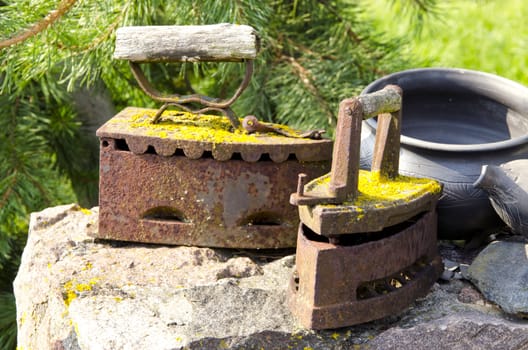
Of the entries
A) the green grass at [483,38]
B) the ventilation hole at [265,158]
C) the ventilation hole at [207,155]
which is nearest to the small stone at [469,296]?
the ventilation hole at [265,158]

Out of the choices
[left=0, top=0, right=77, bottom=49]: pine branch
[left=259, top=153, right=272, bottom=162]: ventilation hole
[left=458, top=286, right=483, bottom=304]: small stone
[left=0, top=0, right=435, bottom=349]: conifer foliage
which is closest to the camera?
[left=458, top=286, right=483, bottom=304]: small stone

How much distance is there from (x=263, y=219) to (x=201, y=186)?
178 millimetres

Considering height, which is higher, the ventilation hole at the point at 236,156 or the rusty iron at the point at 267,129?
the rusty iron at the point at 267,129

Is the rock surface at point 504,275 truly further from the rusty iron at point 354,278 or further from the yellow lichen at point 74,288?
the yellow lichen at point 74,288

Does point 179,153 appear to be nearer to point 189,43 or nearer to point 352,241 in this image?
point 189,43

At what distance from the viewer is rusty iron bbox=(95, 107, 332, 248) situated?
5.66 feet

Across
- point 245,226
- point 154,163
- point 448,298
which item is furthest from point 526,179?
point 154,163

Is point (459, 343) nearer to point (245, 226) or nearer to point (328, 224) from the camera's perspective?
point (328, 224)

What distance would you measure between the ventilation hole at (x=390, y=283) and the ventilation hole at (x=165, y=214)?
0.48m

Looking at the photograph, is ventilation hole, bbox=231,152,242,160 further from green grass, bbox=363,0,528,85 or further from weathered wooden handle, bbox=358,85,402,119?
green grass, bbox=363,0,528,85

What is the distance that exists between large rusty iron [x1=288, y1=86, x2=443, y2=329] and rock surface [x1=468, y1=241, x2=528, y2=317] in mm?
149

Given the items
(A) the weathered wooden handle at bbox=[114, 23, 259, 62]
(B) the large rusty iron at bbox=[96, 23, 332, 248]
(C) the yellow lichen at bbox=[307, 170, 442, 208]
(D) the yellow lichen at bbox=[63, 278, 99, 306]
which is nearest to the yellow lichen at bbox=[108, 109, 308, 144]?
(B) the large rusty iron at bbox=[96, 23, 332, 248]

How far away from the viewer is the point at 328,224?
1408 millimetres

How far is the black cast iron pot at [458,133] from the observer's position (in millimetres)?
1710
